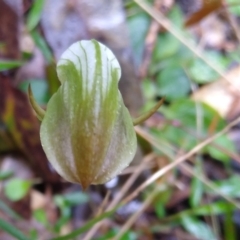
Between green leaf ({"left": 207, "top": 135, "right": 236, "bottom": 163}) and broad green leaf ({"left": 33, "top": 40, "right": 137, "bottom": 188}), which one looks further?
green leaf ({"left": 207, "top": 135, "right": 236, "bottom": 163})

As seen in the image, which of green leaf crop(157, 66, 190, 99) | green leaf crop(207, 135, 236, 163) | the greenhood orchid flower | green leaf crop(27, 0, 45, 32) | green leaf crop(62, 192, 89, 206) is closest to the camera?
the greenhood orchid flower

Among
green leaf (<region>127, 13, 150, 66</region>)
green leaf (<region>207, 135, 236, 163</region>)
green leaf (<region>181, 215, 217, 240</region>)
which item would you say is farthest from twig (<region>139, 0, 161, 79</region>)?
green leaf (<region>181, 215, 217, 240</region>)

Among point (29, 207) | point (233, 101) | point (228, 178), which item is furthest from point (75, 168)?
point (233, 101)

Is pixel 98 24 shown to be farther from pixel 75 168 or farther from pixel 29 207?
pixel 75 168

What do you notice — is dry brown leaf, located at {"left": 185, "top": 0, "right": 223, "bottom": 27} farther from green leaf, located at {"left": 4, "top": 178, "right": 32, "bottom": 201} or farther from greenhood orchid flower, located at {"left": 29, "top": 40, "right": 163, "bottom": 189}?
greenhood orchid flower, located at {"left": 29, "top": 40, "right": 163, "bottom": 189}

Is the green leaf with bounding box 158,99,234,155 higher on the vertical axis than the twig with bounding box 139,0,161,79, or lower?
lower

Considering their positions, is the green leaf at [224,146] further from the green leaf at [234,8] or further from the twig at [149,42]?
the green leaf at [234,8]

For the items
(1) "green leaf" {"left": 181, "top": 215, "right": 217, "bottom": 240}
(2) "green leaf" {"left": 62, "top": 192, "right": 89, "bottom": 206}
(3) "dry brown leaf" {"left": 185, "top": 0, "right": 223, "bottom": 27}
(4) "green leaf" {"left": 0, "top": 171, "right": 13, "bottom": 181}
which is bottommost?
(1) "green leaf" {"left": 181, "top": 215, "right": 217, "bottom": 240}
